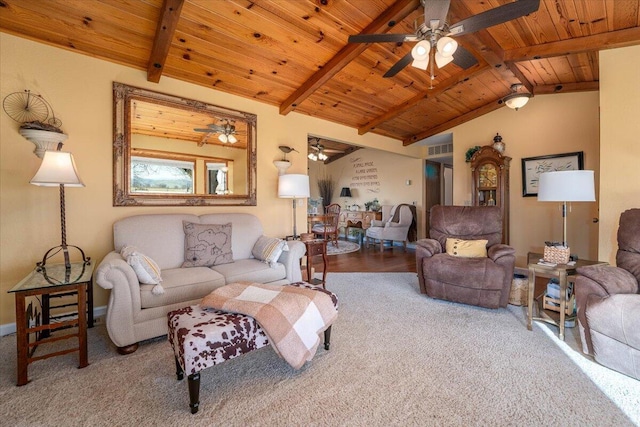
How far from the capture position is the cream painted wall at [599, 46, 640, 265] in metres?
2.80

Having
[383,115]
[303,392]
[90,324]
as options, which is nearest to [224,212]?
[90,324]

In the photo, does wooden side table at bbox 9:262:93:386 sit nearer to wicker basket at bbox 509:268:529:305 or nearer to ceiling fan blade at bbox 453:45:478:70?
ceiling fan blade at bbox 453:45:478:70

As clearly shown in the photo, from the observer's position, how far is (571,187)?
7.82 feet

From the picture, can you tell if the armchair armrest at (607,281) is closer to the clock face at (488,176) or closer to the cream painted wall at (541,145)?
the cream painted wall at (541,145)

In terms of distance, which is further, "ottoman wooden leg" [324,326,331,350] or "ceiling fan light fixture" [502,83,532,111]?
"ceiling fan light fixture" [502,83,532,111]

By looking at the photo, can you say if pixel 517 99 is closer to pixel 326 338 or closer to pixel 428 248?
pixel 428 248

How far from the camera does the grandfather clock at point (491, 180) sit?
4629 mm

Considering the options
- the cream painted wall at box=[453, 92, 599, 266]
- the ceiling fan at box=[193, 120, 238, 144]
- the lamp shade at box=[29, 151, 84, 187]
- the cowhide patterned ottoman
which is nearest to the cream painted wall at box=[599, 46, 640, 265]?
the cream painted wall at box=[453, 92, 599, 266]

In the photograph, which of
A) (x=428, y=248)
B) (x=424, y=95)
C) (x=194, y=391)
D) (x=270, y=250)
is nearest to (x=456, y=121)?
(x=424, y=95)

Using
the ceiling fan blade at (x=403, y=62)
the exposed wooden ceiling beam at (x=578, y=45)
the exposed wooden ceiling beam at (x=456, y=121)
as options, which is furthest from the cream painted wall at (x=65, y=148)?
the exposed wooden ceiling beam at (x=456, y=121)

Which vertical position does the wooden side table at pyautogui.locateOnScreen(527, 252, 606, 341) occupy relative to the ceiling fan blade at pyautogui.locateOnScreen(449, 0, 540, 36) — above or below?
below

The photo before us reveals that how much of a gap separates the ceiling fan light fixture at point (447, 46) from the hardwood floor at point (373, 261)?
3262 millimetres

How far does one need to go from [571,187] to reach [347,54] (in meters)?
2.40

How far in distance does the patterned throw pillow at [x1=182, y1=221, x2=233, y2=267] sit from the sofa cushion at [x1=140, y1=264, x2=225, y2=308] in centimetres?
17
